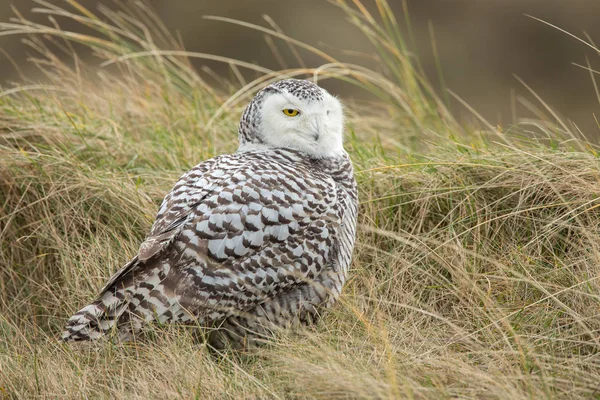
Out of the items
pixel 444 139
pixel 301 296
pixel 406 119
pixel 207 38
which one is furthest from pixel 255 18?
pixel 301 296

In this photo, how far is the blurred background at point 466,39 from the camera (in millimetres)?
12258

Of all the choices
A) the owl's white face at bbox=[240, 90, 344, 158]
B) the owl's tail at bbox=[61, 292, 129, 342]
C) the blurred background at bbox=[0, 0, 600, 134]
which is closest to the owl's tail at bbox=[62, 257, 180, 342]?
the owl's tail at bbox=[61, 292, 129, 342]

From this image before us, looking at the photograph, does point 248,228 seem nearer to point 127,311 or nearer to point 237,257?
point 237,257

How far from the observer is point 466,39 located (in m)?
13.1

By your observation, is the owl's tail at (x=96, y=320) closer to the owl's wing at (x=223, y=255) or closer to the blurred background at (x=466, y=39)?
the owl's wing at (x=223, y=255)

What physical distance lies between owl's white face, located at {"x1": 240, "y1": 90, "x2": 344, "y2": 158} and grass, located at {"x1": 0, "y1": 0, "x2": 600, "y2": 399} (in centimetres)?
40

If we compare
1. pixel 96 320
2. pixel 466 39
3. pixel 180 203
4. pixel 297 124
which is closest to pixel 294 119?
pixel 297 124

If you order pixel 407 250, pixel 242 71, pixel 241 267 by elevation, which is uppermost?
pixel 241 267

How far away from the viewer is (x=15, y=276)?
165 inches

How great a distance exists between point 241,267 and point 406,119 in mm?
2941

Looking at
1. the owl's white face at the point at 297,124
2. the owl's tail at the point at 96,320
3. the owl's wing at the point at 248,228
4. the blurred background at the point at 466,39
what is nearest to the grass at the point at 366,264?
the owl's tail at the point at 96,320

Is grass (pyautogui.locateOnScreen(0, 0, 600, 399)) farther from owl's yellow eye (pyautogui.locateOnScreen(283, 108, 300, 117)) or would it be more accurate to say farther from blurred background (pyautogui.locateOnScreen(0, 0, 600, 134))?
blurred background (pyautogui.locateOnScreen(0, 0, 600, 134))

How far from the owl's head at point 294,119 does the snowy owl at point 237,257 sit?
0.18 feet

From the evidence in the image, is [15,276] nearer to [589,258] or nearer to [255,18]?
[589,258]
